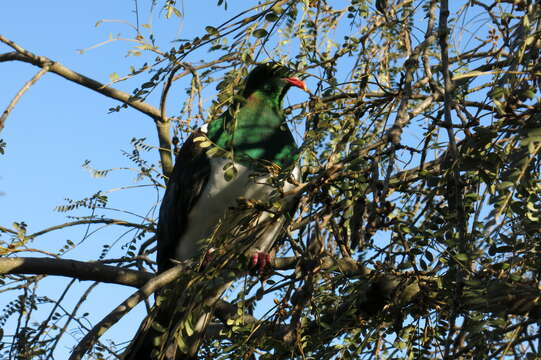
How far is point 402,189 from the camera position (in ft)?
7.79

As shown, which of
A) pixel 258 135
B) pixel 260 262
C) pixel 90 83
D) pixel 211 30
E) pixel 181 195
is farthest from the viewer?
pixel 90 83

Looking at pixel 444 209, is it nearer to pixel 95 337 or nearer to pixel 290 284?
pixel 290 284

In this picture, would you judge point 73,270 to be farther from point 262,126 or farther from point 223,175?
point 262,126

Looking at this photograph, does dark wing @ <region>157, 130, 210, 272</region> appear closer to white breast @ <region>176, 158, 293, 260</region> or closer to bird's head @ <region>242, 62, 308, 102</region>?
white breast @ <region>176, 158, 293, 260</region>

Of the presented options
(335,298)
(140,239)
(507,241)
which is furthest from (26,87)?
(507,241)

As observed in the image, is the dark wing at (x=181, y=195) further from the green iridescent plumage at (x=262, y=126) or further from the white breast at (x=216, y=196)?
the green iridescent plumage at (x=262, y=126)

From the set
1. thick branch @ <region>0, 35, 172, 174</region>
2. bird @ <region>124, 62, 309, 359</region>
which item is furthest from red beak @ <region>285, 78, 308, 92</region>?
thick branch @ <region>0, 35, 172, 174</region>

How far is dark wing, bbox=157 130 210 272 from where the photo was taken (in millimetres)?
3330

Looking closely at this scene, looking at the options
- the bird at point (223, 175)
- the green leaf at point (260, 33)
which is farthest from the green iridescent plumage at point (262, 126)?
the green leaf at point (260, 33)

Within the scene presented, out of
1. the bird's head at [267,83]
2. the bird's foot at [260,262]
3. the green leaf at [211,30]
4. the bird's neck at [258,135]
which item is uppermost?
the bird's head at [267,83]

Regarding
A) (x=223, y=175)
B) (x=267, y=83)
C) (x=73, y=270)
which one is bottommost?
(x=73, y=270)

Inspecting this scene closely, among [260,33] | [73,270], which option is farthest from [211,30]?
[73,270]

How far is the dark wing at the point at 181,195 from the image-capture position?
333 centimetres

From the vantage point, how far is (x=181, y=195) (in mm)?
3414
